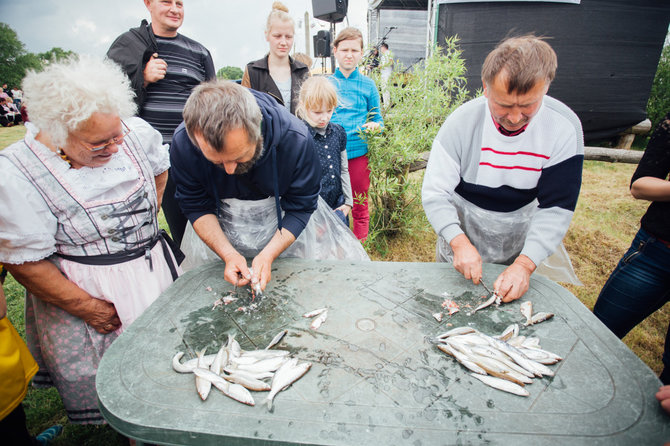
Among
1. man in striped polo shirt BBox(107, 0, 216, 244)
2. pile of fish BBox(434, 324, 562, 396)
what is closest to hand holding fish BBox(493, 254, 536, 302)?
pile of fish BBox(434, 324, 562, 396)

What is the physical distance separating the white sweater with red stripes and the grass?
199 centimetres

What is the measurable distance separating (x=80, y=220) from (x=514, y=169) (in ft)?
7.27

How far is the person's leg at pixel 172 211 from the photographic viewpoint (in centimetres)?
286

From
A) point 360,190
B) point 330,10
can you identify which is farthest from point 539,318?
point 330,10

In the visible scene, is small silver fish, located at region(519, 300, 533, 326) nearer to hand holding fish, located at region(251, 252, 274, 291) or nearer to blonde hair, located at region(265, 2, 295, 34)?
hand holding fish, located at region(251, 252, 274, 291)

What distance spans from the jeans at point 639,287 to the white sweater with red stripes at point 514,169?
548 millimetres

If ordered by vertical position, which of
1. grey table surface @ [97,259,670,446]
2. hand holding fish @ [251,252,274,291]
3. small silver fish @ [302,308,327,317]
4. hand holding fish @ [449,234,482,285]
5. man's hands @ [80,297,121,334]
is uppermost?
hand holding fish @ [449,234,482,285]

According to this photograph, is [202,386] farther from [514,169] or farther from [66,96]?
[514,169]

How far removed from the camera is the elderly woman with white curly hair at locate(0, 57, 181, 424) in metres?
1.45

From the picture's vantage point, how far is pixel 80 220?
1602 millimetres

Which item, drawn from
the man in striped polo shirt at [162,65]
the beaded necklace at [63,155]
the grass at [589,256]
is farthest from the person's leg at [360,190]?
the beaded necklace at [63,155]

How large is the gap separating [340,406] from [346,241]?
150 cm

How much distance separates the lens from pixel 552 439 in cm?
103

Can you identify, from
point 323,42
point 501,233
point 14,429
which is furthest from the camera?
point 323,42
